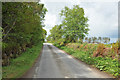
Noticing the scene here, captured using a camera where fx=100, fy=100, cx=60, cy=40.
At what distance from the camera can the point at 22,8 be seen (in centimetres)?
774

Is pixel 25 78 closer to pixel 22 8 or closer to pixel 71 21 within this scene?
pixel 22 8

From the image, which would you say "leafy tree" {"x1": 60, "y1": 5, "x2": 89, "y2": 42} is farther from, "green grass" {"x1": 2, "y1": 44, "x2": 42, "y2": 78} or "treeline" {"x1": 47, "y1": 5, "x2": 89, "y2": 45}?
"green grass" {"x1": 2, "y1": 44, "x2": 42, "y2": 78}

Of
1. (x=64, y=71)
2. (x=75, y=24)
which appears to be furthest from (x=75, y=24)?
(x=64, y=71)

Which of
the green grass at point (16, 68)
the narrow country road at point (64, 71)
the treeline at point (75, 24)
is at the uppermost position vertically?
the treeline at point (75, 24)

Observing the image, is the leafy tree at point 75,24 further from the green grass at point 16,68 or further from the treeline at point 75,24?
the green grass at point 16,68

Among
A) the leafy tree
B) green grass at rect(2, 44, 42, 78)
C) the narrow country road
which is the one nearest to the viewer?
green grass at rect(2, 44, 42, 78)

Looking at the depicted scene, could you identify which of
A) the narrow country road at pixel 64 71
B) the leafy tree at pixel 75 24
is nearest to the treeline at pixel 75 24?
the leafy tree at pixel 75 24

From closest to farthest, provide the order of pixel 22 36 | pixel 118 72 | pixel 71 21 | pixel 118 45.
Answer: pixel 118 72, pixel 22 36, pixel 118 45, pixel 71 21

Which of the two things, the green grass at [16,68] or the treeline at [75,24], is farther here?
the treeline at [75,24]

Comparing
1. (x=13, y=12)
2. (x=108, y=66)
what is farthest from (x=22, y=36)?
(x=108, y=66)

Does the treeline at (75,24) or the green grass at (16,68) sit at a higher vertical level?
the treeline at (75,24)

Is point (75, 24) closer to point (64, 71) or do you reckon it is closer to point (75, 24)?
point (75, 24)

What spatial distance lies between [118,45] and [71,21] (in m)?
22.1

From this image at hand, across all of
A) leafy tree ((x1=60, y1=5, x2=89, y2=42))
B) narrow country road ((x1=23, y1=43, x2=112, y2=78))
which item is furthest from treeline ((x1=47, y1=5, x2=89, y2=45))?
narrow country road ((x1=23, y1=43, x2=112, y2=78))
